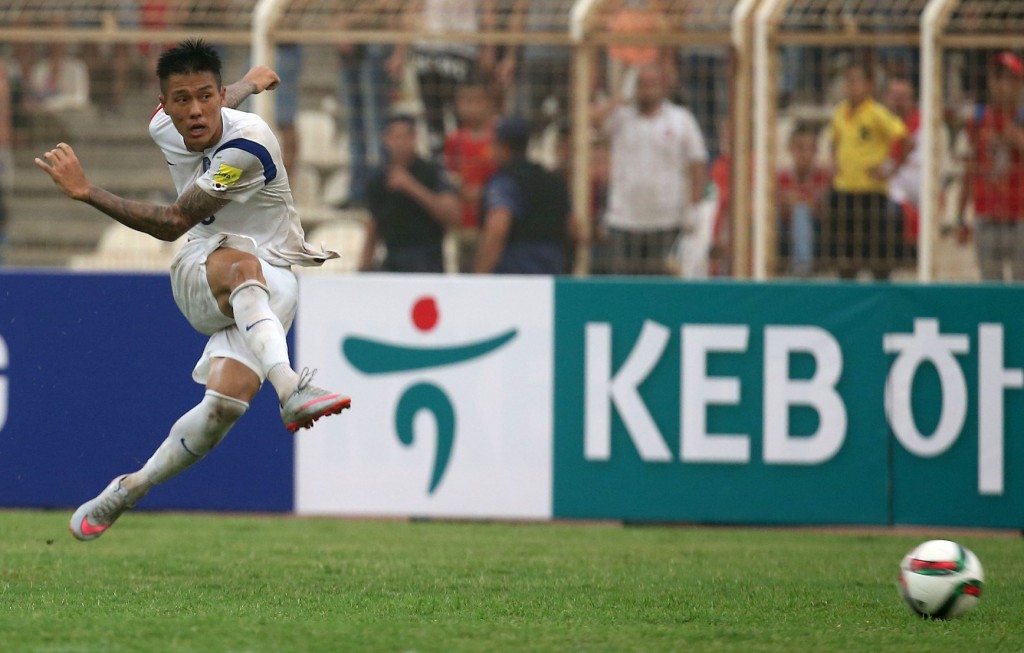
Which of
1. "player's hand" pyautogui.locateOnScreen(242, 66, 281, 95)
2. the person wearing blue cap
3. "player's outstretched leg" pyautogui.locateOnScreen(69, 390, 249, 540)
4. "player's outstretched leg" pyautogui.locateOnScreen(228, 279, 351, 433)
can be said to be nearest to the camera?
"player's outstretched leg" pyautogui.locateOnScreen(228, 279, 351, 433)

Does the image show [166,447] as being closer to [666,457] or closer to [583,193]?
[666,457]

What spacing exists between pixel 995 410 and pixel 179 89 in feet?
19.0

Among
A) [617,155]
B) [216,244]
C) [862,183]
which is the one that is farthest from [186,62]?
[862,183]

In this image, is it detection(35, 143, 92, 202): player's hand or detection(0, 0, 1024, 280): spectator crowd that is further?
detection(0, 0, 1024, 280): spectator crowd

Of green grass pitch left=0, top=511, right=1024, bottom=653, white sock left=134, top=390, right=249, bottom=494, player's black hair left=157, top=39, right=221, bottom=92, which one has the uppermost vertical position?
player's black hair left=157, top=39, right=221, bottom=92

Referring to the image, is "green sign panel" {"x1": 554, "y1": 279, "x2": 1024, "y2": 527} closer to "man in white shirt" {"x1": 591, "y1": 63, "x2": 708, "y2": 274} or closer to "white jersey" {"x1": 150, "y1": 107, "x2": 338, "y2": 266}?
"man in white shirt" {"x1": 591, "y1": 63, "x2": 708, "y2": 274}

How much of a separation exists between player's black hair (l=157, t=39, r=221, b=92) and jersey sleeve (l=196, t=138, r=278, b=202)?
1.13 feet

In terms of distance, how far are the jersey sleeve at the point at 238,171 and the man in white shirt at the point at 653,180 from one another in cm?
510

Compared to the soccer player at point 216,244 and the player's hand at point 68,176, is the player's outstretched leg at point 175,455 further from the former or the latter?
the player's hand at point 68,176

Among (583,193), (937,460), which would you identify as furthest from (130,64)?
(937,460)

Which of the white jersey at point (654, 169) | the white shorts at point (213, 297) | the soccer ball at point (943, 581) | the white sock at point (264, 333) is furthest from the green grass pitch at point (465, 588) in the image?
the white jersey at point (654, 169)

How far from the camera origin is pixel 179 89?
6.86 meters

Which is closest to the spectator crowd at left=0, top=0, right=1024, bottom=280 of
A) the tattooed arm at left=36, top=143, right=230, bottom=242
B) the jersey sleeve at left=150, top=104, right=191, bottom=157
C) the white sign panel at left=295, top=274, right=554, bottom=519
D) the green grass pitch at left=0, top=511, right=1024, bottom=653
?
the white sign panel at left=295, top=274, right=554, bottom=519

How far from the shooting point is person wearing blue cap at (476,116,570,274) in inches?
465
